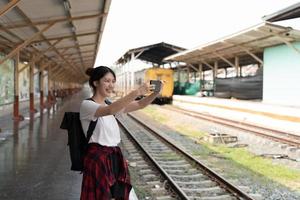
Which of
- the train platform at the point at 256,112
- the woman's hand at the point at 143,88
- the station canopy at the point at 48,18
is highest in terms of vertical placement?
the station canopy at the point at 48,18

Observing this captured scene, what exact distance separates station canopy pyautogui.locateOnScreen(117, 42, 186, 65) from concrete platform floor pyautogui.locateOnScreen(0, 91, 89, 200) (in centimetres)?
2109

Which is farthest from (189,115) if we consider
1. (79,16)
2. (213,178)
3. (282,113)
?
(213,178)

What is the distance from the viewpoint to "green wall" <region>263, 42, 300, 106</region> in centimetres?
1908

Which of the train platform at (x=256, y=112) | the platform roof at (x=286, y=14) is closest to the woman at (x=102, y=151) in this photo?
the platform roof at (x=286, y=14)

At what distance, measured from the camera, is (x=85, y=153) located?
11.4 ft

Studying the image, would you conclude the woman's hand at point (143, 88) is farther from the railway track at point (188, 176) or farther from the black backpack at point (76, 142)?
the railway track at point (188, 176)

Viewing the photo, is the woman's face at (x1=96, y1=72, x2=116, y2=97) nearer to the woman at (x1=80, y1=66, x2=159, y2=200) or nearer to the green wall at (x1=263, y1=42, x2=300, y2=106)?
the woman at (x1=80, y1=66, x2=159, y2=200)

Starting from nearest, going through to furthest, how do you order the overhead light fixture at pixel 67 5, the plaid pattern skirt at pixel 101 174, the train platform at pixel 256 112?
the plaid pattern skirt at pixel 101 174
the overhead light fixture at pixel 67 5
the train platform at pixel 256 112

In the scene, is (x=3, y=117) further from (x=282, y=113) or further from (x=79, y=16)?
(x=282, y=113)

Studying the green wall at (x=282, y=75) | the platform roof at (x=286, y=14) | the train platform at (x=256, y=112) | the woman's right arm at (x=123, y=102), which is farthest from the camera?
the green wall at (x=282, y=75)

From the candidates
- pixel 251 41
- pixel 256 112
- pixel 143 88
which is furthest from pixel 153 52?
pixel 143 88

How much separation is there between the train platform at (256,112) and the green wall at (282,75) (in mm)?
1020

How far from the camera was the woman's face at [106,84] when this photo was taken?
3.47 meters

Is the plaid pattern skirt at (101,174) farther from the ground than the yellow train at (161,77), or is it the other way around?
the yellow train at (161,77)
